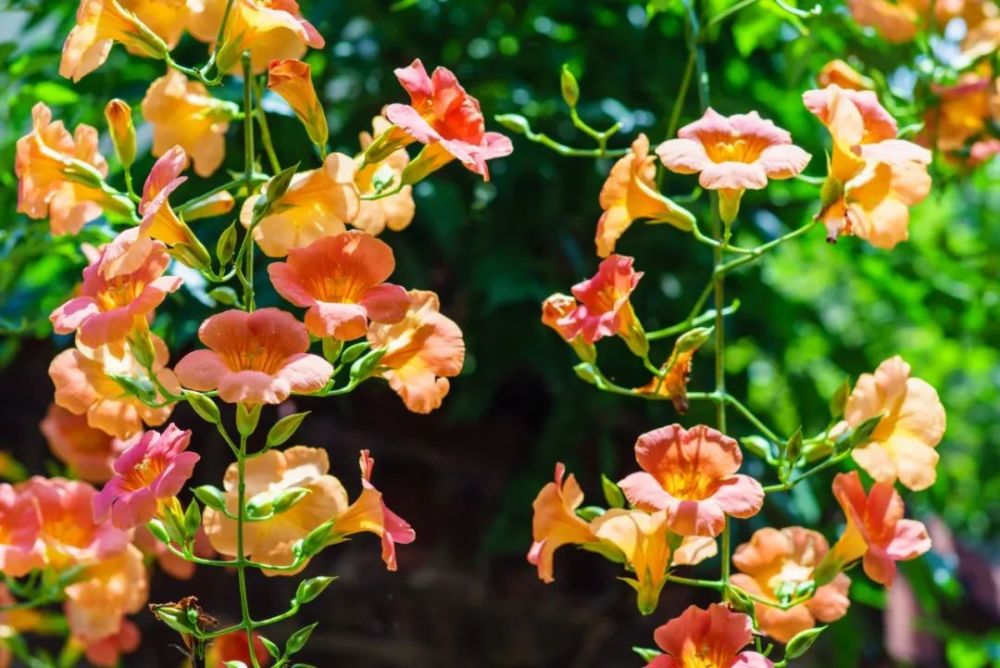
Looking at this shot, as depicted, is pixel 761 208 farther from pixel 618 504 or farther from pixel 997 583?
pixel 997 583

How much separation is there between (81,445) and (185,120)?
0.56 m

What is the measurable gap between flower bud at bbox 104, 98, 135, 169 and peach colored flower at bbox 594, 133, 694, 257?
43 centimetres

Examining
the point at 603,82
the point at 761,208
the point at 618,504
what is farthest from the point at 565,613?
the point at 618,504

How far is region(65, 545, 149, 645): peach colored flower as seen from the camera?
1334 millimetres

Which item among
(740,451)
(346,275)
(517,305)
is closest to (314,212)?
(346,275)

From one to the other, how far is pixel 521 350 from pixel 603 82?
44 cm

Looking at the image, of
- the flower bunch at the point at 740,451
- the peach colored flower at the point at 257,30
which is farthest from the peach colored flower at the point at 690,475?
the peach colored flower at the point at 257,30

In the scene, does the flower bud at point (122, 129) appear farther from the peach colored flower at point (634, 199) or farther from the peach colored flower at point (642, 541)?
the peach colored flower at point (642, 541)

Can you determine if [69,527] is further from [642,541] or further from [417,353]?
[642,541]

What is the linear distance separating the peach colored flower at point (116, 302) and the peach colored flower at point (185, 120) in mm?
283

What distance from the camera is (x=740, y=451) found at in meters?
1.10

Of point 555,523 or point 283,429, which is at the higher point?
point 283,429

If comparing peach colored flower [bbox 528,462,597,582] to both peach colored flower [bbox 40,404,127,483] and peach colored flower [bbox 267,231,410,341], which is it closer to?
peach colored flower [bbox 267,231,410,341]

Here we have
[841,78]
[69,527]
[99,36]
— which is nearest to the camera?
[99,36]
